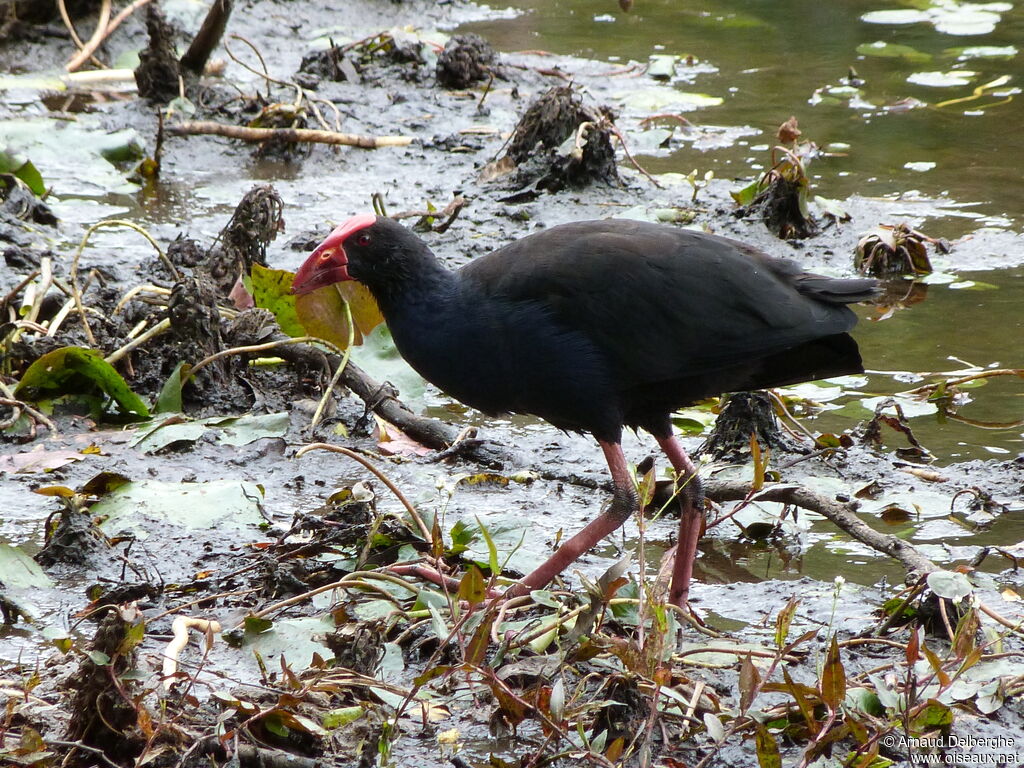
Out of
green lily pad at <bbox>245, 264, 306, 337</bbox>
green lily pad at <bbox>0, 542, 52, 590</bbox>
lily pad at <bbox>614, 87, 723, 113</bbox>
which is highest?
green lily pad at <bbox>245, 264, 306, 337</bbox>

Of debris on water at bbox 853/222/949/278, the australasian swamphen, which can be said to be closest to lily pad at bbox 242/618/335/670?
the australasian swamphen

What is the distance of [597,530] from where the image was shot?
12.4 feet

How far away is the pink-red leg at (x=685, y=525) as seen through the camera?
148 inches

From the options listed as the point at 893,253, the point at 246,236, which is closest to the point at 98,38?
the point at 246,236

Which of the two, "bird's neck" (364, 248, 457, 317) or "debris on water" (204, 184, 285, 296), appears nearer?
"bird's neck" (364, 248, 457, 317)

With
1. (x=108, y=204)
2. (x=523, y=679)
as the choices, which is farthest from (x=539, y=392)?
(x=108, y=204)

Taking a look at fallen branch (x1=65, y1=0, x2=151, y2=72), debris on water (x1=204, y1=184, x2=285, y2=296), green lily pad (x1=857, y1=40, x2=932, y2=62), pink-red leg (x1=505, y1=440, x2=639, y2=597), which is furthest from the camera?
green lily pad (x1=857, y1=40, x2=932, y2=62)

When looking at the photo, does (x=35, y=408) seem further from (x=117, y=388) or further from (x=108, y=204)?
(x=108, y=204)

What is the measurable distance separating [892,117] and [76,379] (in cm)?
599

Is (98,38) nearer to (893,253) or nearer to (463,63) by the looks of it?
(463,63)

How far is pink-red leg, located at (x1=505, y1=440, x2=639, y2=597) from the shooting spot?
3.66 metres

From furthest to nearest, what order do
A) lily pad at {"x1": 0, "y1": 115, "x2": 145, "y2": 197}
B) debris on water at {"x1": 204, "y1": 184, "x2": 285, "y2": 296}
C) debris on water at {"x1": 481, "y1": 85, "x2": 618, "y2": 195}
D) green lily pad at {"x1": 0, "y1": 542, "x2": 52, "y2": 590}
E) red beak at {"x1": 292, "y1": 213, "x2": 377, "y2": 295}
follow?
1. lily pad at {"x1": 0, "y1": 115, "x2": 145, "y2": 197}
2. debris on water at {"x1": 481, "y1": 85, "x2": 618, "y2": 195}
3. debris on water at {"x1": 204, "y1": 184, "x2": 285, "y2": 296}
4. red beak at {"x1": 292, "y1": 213, "x2": 377, "y2": 295}
5. green lily pad at {"x1": 0, "y1": 542, "x2": 52, "y2": 590}

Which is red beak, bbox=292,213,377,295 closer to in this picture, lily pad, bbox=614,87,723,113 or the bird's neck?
the bird's neck

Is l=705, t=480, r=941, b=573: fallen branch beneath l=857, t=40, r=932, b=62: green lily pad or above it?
beneath
